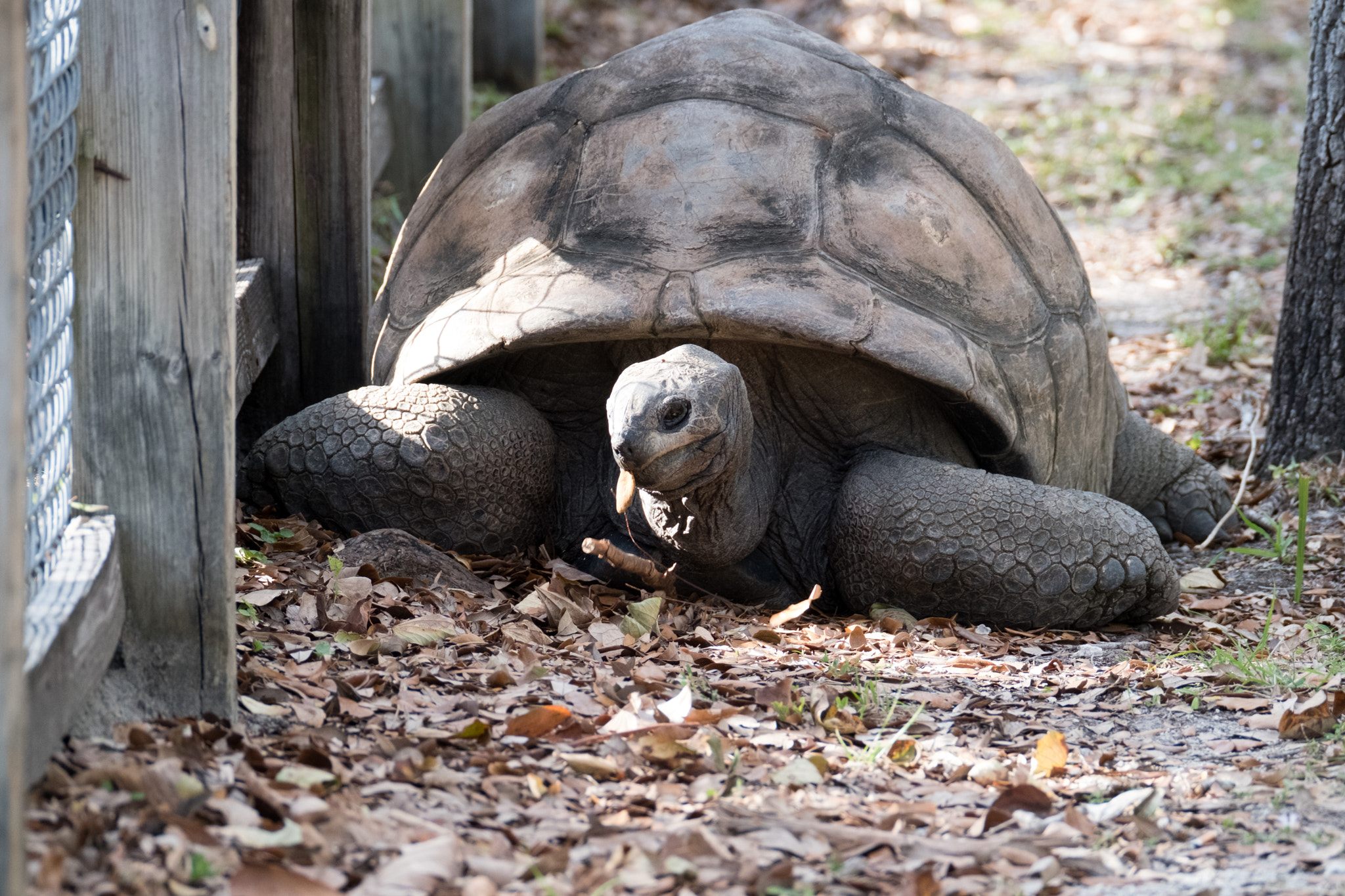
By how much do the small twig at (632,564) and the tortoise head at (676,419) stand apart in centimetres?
34

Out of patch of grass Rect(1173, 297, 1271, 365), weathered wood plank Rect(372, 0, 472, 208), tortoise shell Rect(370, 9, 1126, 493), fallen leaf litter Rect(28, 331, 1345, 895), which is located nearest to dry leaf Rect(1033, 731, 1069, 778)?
fallen leaf litter Rect(28, 331, 1345, 895)

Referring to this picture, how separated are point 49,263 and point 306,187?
2.11m

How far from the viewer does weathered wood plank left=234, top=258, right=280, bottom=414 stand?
341 cm

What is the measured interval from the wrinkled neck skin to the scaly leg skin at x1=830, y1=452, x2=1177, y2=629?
9.4 inches

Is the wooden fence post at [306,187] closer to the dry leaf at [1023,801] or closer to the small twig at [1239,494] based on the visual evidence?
the dry leaf at [1023,801]

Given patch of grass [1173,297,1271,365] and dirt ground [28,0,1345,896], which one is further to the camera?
patch of grass [1173,297,1271,365]

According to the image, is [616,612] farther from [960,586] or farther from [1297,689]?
[1297,689]

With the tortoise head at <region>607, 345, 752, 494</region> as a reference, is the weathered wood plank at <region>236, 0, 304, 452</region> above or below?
above

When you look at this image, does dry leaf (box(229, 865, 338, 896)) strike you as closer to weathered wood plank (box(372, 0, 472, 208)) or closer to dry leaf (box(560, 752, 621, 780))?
dry leaf (box(560, 752, 621, 780))

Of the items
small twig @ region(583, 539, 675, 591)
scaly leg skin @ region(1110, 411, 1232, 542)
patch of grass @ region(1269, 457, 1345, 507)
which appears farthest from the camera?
scaly leg skin @ region(1110, 411, 1232, 542)

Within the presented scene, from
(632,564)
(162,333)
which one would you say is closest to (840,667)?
(632,564)

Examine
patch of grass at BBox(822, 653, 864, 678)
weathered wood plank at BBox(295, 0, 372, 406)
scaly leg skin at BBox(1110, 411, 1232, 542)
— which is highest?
weathered wood plank at BBox(295, 0, 372, 406)

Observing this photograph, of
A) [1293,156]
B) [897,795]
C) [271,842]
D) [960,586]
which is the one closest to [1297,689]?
[960,586]

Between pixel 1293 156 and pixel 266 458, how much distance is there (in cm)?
754
